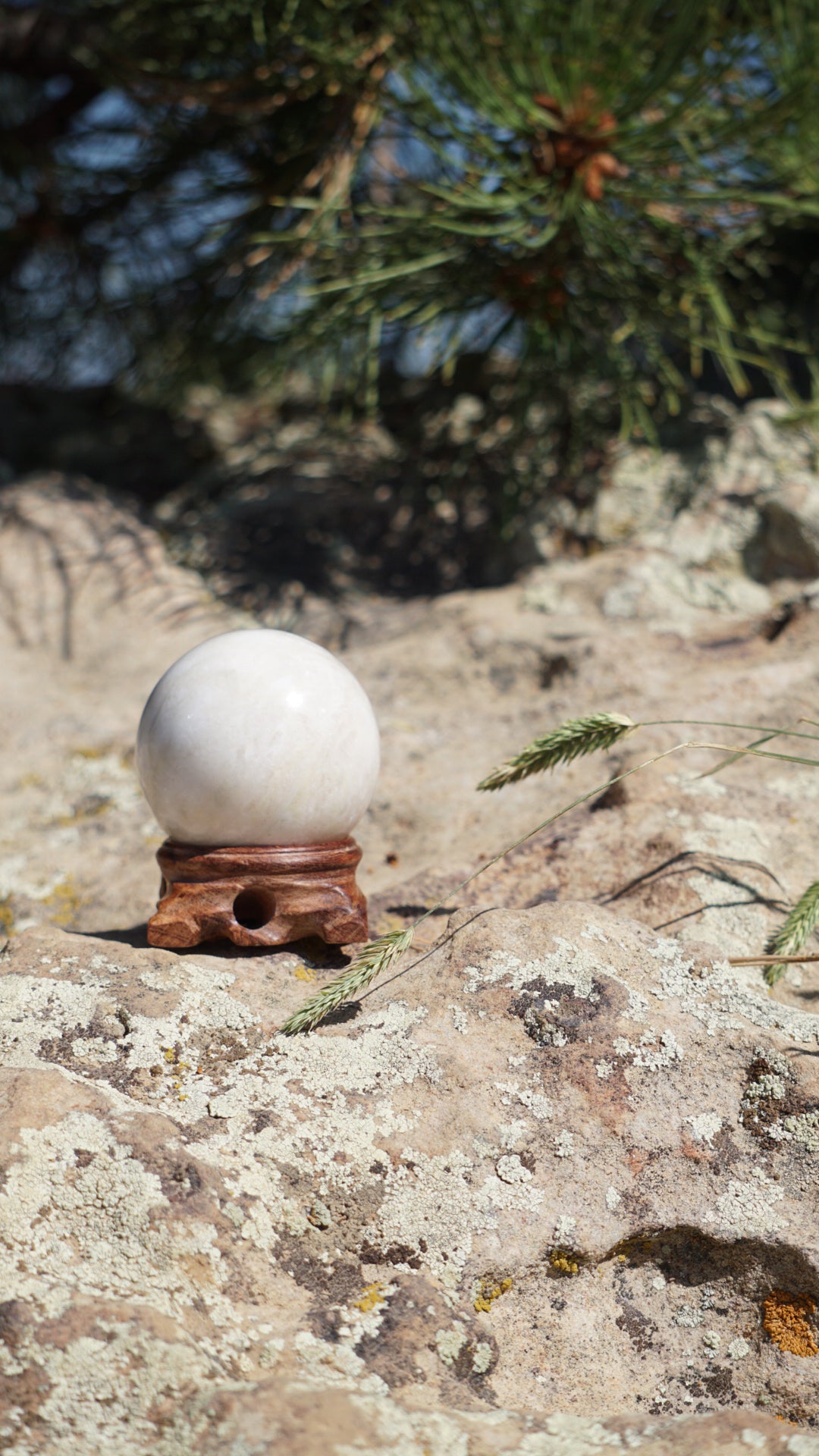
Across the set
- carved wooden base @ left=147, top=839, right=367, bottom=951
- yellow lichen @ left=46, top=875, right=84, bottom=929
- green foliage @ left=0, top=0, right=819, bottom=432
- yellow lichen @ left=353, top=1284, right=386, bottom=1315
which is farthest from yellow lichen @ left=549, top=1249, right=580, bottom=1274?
green foliage @ left=0, top=0, right=819, bottom=432

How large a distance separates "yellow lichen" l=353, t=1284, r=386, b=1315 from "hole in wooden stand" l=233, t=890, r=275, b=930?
18.9 inches

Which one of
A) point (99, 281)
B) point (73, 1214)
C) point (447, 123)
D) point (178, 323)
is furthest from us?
point (99, 281)

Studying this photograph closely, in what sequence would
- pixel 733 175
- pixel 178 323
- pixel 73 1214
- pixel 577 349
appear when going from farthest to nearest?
pixel 178 323 → pixel 577 349 → pixel 733 175 → pixel 73 1214

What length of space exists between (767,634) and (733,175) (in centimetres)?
88

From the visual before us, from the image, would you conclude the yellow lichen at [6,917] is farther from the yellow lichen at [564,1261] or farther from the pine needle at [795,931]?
the pine needle at [795,931]

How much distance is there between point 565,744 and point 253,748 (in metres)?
0.36

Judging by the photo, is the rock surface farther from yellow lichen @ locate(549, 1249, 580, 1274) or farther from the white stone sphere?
the white stone sphere

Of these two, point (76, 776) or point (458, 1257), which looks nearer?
Result: point (458, 1257)

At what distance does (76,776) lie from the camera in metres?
1.89

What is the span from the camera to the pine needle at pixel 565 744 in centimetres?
123

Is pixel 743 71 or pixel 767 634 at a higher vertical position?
pixel 743 71

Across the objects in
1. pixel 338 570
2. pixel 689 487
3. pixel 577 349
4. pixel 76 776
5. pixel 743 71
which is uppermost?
pixel 743 71

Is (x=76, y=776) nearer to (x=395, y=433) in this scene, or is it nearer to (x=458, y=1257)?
(x=458, y=1257)

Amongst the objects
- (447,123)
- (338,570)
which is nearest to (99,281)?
(338,570)
